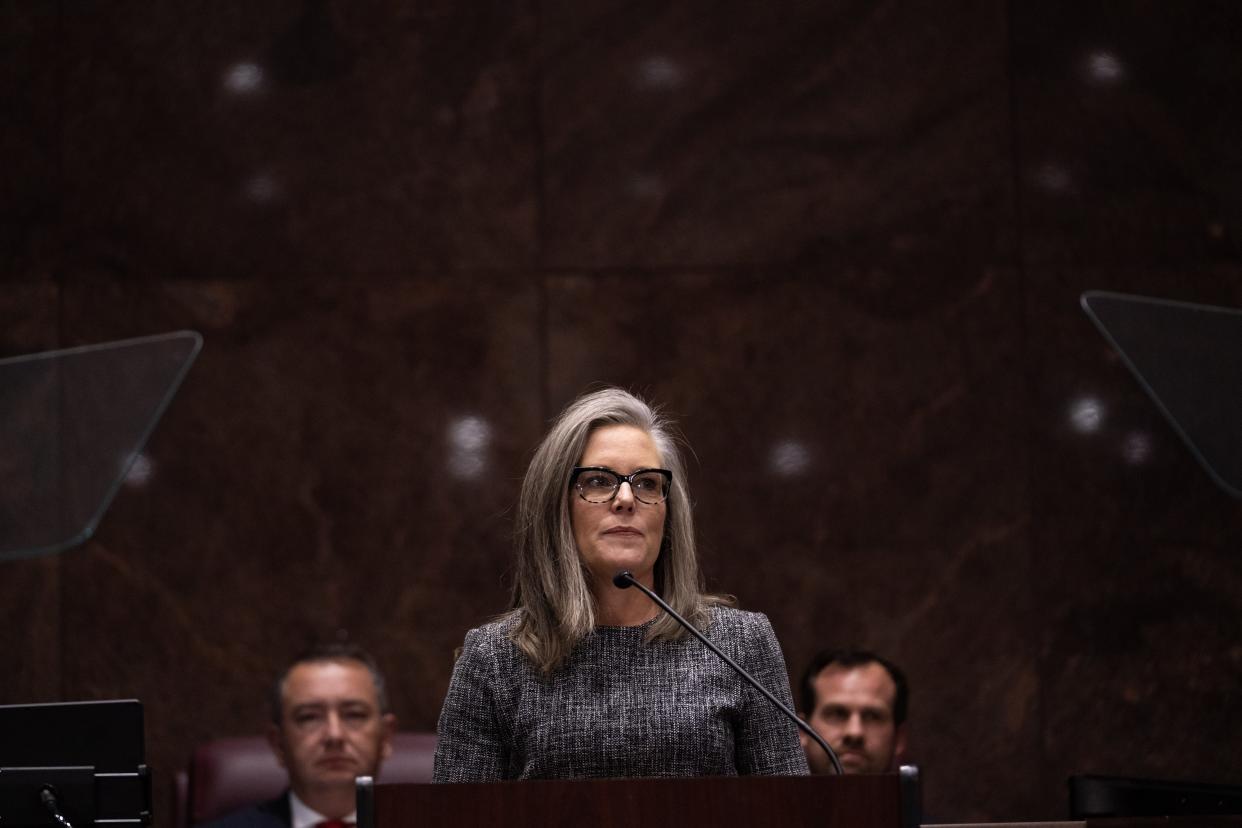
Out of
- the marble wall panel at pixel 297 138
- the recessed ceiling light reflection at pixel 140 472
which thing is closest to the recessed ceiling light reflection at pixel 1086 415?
the marble wall panel at pixel 297 138

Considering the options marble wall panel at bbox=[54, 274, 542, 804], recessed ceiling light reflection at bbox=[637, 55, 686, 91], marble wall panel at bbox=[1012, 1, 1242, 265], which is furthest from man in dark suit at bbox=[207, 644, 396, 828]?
marble wall panel at bbox=[1012, 1, 1242, 265]

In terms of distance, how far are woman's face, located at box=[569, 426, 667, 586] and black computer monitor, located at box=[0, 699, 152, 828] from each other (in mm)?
643

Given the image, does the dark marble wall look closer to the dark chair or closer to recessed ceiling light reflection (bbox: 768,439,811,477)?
recessed ceiling light reflection (bbox: 768,439,811,477)

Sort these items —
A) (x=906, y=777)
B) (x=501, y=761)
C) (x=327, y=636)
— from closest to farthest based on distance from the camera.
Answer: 1. (x=906, y=777)
2. (x=501, y=761)
3. (x=327, y=636)

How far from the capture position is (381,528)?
3.79 metres

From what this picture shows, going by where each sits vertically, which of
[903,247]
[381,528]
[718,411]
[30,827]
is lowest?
[30,827]

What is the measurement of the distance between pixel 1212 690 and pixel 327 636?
217cm

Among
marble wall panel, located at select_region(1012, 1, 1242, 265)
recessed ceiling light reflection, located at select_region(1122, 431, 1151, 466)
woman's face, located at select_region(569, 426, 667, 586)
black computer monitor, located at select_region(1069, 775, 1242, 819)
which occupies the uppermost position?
marble wall panel, located at select_region(1012, 1, 1242, 265)

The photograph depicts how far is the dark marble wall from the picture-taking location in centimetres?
377

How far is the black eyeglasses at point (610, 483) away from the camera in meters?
2.08

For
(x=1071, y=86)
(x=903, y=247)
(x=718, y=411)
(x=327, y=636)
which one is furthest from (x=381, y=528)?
(x=1071, y=86)

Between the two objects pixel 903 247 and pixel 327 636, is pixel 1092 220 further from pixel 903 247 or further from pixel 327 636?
pixel 327 636

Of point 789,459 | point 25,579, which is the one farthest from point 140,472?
point 789,459

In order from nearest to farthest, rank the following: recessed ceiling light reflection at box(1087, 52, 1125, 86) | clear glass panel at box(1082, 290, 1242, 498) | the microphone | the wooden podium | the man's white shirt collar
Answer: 1. the wooden podium
2. the microphone
3. the man's white shirt collar
4. clear glass panel at box(1082, 290, 1242, 498)
5. recessed ceiling light reflection at box(1087, 52, 1125, 86)
